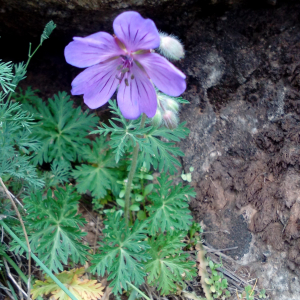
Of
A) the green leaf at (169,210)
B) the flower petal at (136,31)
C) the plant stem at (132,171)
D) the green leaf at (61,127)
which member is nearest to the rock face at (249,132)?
the green leaf at (169,210)

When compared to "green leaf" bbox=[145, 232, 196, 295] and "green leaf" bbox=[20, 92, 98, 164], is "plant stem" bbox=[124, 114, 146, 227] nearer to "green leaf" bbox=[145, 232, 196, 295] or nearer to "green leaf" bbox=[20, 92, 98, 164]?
"green leaf" bbox=[145, 232, 196, 295]

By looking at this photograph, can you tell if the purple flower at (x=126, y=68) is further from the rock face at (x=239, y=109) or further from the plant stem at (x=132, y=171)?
the rock face at (x=239, y=109)

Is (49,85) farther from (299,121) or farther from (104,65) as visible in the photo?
(299,121)

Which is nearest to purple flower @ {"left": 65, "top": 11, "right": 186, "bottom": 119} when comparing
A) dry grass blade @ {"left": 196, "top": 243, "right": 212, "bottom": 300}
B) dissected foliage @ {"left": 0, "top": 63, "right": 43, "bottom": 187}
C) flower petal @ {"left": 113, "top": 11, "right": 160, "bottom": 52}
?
flower petal @ {"left": 113, "top": 11, "right": 160, "bottom": 52}

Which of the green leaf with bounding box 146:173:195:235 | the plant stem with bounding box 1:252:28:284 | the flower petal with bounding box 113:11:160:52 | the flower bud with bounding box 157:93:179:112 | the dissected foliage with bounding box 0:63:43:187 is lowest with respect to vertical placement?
the plant stem with bounding box 1:252:28:284

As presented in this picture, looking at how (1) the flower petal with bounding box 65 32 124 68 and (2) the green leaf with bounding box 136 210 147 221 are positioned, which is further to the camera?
(2) the green leaf with bounding box 136 210 147 221

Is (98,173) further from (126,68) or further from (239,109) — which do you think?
(239,109)

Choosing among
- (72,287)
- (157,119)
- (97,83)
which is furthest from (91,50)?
(72,287)
